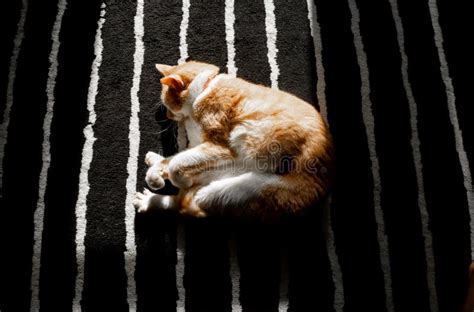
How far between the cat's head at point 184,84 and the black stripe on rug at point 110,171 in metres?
0.23

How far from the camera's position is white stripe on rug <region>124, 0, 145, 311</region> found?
1.51 m

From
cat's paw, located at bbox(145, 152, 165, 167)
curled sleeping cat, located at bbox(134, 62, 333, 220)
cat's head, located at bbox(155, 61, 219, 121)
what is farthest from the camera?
cat's paw, located at bbox(145, 152, 165, 167)

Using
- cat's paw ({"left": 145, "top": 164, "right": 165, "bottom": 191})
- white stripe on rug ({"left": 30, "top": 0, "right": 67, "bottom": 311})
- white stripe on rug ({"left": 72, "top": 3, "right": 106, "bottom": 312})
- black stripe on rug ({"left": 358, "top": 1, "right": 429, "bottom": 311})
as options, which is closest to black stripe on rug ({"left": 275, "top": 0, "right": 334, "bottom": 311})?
black stripe on rug ({"left": 358, "top": 1, "right": 429, "bottom": 311})

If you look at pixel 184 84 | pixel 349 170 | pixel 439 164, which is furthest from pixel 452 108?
pixel 184 84

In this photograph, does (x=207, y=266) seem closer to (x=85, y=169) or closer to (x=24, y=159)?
(x=85, y=169)

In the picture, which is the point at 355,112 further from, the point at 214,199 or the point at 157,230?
the point at 157,230

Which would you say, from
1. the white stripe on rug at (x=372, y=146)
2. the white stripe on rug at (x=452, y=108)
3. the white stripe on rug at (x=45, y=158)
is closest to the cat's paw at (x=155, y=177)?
the white stripe on rug at (x=45, y=158)

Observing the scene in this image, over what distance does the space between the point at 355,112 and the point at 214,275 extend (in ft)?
2.52

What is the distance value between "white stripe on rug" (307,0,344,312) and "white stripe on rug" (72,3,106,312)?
0.80 m

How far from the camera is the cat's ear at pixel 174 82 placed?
146cm

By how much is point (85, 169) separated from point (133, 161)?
162 millimetres

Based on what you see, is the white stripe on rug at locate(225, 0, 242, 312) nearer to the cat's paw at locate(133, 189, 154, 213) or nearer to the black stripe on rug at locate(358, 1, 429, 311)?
the cat's paw at locate(133, 189, 154, 213)

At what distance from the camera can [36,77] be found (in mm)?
1695

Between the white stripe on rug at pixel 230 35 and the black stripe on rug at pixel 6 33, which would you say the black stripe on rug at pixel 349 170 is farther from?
the black stripe on rug at pixel 6 33
